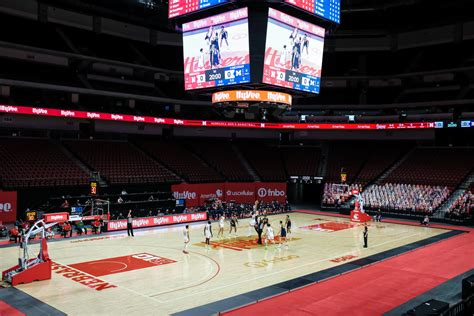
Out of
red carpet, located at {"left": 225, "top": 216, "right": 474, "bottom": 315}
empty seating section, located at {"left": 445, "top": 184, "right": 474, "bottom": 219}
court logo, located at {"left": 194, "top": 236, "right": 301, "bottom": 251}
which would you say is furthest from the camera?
empty seating section, located at {"left": 445, "top": 184, "right": 474, "bottom": 219}

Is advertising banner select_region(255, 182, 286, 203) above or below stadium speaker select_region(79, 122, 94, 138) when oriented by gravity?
below

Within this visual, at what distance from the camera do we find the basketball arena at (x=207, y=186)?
58.6 feet

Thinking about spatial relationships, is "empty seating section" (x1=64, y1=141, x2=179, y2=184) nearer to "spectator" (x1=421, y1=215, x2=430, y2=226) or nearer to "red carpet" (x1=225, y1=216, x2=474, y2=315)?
"spectator" (x1=421, y1=215, x2=430, y2=226)

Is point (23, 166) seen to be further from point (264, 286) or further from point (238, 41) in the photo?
point (264, 286)

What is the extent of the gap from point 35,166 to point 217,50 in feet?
70.3

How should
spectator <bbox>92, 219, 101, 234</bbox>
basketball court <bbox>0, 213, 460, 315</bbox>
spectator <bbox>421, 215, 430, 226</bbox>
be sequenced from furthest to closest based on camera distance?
spectator <bbox>421, 215, 430, 226</bbox>, spectator <bbox>92, 219, 101, 234</bbox>, basketball court <bbox>0, 213, 460, 315</bbox>

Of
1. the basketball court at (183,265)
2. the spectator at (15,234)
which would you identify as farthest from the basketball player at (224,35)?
the spectator at (15,234)

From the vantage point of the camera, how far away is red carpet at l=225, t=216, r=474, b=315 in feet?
50.4

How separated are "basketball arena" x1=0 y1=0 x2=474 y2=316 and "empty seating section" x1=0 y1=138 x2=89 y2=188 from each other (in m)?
0.17

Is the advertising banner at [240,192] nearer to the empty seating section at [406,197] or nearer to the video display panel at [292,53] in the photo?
the empty seating section at [406,197]

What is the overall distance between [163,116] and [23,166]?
1536 cm

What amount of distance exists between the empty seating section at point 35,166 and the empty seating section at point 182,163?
10120 millimetres

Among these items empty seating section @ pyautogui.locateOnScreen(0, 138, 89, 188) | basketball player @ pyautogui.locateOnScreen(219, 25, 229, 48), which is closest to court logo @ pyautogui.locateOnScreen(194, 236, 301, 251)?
basketball player @ pyautogui.locateOnScreen(219, 25, 229, 48)

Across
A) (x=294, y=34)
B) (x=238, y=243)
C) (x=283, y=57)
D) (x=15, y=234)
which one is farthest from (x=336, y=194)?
(x=15, y=234)
